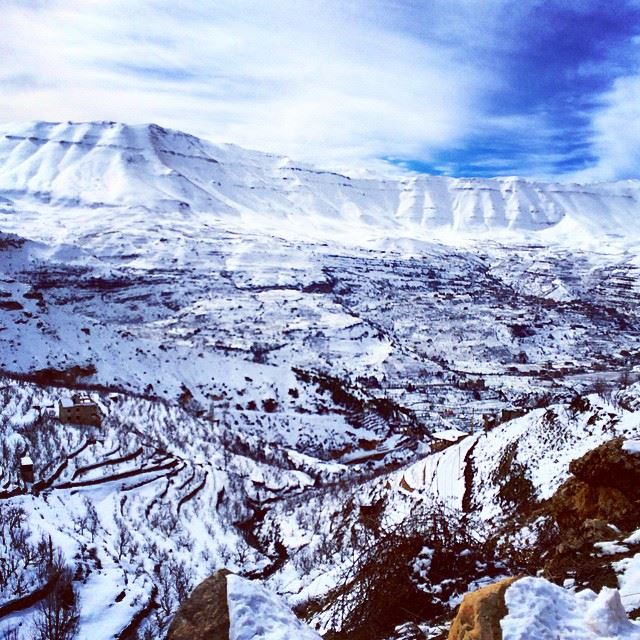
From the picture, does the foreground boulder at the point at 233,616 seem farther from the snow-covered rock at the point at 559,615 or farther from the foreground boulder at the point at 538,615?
the snow-covered rock at the point at 559,615

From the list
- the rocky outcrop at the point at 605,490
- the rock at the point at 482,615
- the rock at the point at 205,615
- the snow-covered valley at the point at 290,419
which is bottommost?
the snow-covered valley at the point at 290,419

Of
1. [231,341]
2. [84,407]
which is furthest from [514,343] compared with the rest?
[84,407]

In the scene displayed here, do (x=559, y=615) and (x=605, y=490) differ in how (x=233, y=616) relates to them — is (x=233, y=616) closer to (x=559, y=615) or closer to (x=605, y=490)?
(x=559, y=615)

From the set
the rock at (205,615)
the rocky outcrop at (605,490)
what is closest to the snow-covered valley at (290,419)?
the rocky outcrop at (605,490)

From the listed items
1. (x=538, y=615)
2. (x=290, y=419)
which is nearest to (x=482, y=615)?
(x=538, y=615)

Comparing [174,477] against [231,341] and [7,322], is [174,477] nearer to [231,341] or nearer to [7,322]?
[7,322]

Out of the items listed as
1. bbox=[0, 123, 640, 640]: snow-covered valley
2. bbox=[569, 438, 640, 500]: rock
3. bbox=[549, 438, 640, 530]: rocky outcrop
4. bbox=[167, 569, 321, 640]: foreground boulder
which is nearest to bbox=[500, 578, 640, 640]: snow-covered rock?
bbox=[167, 569, 321, 640]: foreground boulder
